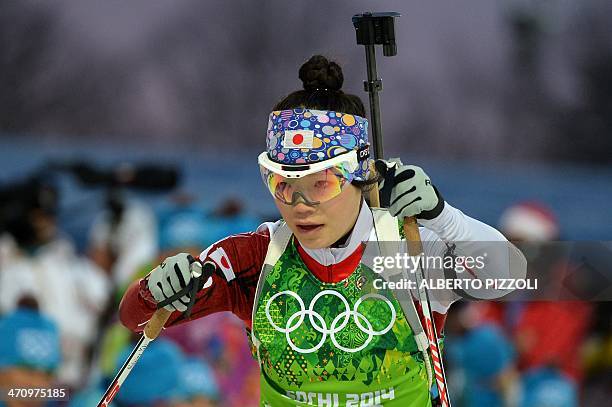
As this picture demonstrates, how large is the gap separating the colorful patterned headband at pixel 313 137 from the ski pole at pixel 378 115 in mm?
136

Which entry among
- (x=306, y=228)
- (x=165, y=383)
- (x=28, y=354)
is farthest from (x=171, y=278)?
(x=28, y=354)

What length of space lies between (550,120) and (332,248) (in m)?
2.53

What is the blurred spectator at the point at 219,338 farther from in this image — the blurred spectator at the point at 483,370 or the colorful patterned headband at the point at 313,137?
the colorful patterned headband at the point at 313,137

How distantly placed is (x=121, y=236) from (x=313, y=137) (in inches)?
99.2

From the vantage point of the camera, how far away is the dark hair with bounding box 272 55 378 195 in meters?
2.59

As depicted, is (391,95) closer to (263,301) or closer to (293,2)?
(293,2)

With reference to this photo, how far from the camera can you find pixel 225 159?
500cm

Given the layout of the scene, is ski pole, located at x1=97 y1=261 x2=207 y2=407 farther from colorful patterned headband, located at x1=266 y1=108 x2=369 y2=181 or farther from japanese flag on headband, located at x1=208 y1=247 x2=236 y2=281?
colorful patterned headband, located at x1=266 y1=108 x2=369 y2=181

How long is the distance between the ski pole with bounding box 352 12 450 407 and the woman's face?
9 cm

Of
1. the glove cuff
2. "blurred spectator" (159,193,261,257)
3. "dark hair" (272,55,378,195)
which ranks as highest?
"dark hair" (272,55,378,195)

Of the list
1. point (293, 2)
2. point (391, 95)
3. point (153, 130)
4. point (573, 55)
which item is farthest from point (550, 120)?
point (153, 130)

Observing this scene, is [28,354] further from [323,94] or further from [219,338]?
[323,94]

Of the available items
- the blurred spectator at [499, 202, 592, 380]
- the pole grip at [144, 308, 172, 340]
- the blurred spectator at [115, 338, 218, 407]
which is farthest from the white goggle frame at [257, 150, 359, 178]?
the blurred spectator at [499, 202, 592, 380]

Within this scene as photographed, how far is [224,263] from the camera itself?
2.63 metres
